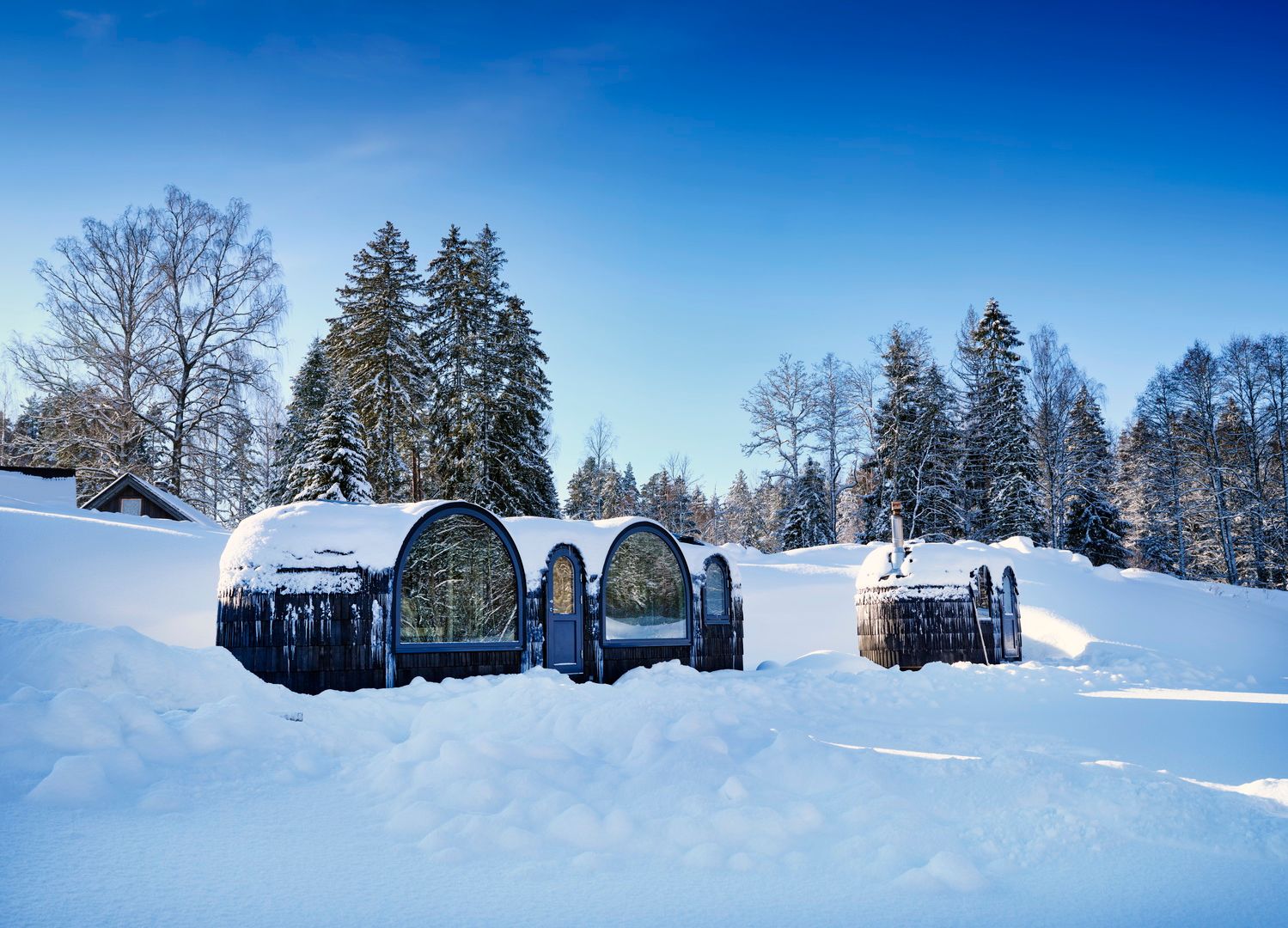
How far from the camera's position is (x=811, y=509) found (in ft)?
96.6

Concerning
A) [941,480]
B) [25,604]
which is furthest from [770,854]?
[941,480]

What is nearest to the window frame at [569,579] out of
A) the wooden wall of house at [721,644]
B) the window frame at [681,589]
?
the window frame at [681,589]

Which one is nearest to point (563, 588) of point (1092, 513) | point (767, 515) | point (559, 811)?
point (559, 811)

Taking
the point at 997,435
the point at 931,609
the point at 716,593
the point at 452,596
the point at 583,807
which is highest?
the point at 997,435

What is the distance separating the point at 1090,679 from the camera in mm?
10766

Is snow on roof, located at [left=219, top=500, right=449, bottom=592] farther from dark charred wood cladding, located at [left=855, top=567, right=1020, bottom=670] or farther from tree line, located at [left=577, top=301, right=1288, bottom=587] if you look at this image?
tree line, located at [left=577, top=301, right=1288, bottom=587]

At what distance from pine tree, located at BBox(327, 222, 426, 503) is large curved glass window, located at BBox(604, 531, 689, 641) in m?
13.9

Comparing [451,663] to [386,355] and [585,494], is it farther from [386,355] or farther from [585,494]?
[585,494]

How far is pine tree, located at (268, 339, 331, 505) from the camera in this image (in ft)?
87.0

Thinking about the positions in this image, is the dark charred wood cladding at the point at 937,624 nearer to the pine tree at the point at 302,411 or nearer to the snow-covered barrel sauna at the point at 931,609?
the snow-covered barrel sauna at the point at 931,609

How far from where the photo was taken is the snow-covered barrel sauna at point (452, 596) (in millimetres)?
8328

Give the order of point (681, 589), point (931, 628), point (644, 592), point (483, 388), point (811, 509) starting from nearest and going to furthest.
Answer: point (644, 592) → point (681, 589) → point (931, 628) → point (483, 388) → point (811, 509)

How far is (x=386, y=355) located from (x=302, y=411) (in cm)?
572

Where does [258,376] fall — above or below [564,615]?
above
